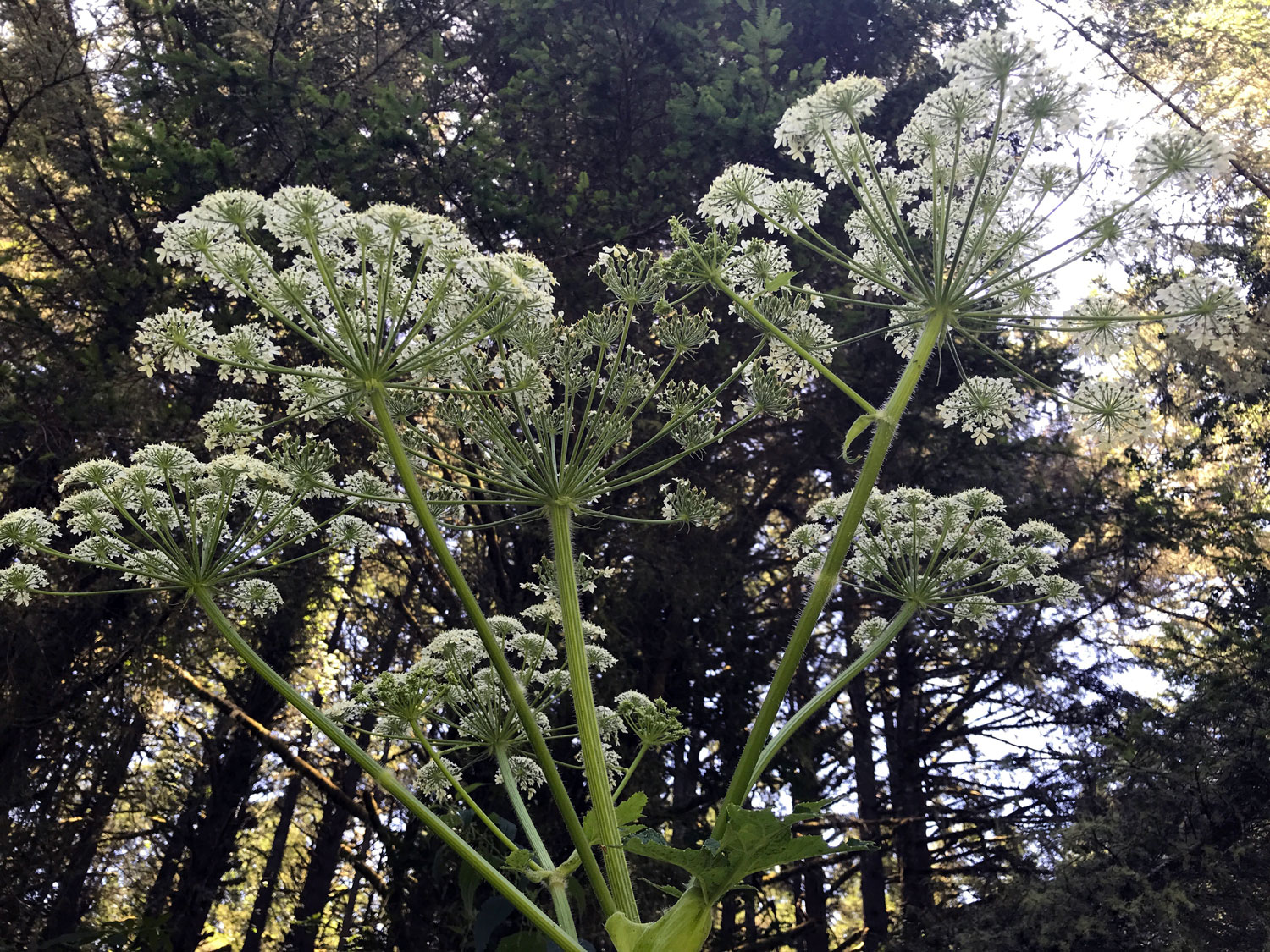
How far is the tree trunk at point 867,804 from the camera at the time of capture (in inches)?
621

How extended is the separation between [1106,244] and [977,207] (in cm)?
42

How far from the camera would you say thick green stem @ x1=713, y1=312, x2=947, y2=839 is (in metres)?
2.09

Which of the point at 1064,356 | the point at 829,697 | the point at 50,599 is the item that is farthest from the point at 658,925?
the point at 1064,356

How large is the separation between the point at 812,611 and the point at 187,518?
7.07ft

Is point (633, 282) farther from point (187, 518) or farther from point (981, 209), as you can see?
point (187, 518)

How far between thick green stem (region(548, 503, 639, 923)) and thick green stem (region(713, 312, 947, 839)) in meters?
0.23

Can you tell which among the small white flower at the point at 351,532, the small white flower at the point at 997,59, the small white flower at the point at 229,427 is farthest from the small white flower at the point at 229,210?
the small white flower at the point at 997,59

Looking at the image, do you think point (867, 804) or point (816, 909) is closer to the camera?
point (867, 804)

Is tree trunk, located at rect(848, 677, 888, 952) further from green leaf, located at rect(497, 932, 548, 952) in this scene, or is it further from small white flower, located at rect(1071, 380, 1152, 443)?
small white flower, located at rect(1071, 380, 1152, 443)

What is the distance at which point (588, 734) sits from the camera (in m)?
2.34

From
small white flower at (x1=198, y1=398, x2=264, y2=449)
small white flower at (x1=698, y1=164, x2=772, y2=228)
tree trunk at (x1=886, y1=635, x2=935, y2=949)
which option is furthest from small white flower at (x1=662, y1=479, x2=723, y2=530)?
tree trunk at (x1=886, y1=635, x2=935, y2=949)

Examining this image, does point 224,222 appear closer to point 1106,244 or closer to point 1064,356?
point 1106,244

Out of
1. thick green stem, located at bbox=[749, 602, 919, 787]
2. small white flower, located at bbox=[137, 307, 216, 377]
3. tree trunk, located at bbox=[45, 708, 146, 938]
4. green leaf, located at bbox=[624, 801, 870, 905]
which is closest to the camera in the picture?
green leaf, located at bbox=[624, 801, 870, 905]

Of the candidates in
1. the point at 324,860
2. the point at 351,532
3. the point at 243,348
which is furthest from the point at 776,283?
the point at 324,860
